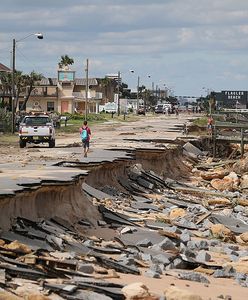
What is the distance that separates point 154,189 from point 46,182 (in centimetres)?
1025

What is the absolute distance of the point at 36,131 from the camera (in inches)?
1515

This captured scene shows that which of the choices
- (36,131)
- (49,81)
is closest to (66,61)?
(49,81)

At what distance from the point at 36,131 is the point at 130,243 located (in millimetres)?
24079

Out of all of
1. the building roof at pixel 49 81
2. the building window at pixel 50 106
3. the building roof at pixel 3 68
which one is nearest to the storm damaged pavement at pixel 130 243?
the building roof at pixel 3 68

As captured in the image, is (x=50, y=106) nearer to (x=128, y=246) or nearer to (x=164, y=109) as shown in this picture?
(x=164, y=109)

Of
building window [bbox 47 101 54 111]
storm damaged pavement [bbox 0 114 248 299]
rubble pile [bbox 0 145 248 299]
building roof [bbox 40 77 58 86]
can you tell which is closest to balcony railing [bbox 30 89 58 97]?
building window [bbox 47 101 54 111]

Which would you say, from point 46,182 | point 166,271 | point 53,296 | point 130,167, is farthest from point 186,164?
point 53,296

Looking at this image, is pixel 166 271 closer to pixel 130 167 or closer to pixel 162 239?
pixel 162 239

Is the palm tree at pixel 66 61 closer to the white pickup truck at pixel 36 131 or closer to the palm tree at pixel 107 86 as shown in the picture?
the palm tree at pixel 107 86

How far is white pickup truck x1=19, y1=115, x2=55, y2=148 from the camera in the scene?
125ft

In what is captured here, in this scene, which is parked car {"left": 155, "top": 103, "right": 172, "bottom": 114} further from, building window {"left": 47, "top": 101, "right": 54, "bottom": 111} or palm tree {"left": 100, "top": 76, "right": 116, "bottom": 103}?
building window {"left": 47, "top": 101, "right": 54, "bottom": 111}

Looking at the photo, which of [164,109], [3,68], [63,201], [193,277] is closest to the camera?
[193,277]

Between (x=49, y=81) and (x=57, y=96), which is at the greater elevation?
(x=49, y=81)

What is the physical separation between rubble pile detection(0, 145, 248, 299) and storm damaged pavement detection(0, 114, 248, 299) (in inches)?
0.7
